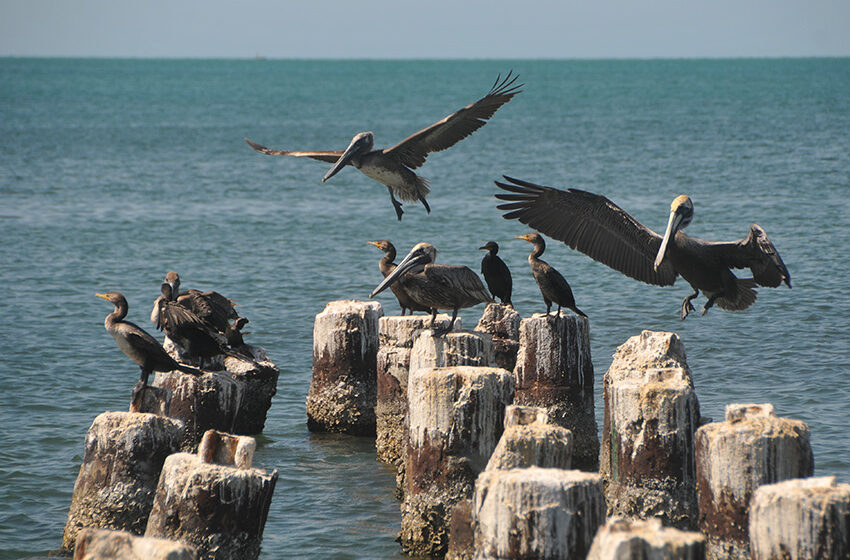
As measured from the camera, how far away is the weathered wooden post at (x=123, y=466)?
636cm

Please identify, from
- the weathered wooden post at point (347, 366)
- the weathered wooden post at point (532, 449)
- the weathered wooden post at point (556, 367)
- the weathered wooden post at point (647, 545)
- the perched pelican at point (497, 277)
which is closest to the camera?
the weathered wooden post at point (647, 545)

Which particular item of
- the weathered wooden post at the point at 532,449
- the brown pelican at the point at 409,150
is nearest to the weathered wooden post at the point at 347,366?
the brown pelican at the point at 409,150

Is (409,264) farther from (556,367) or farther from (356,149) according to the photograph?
(356,149)

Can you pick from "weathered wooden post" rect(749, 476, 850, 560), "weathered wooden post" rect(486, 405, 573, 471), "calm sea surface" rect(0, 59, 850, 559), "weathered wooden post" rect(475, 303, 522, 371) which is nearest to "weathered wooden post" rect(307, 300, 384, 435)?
"calm sea surface" rect(0, 59, 850, 559)

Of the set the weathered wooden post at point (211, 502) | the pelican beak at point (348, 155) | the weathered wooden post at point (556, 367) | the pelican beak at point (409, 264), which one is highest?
the pelican beak at point (348, 155)

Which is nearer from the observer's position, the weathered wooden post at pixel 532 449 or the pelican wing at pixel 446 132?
the weathered wooden post at pixel 532 449

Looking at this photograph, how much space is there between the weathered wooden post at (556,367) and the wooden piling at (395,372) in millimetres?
657

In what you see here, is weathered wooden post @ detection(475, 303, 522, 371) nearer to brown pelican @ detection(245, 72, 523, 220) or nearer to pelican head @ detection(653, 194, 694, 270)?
pelican head @ detection(653, 194, 694, 270)

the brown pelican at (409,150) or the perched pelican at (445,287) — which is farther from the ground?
the brown pelican at (409,150)

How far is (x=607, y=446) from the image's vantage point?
23.7 ft

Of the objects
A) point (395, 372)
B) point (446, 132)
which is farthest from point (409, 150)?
point (395, 372)

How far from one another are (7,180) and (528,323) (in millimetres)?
27469

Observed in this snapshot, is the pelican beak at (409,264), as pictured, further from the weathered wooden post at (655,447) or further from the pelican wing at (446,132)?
the pelican wing at (446,132)

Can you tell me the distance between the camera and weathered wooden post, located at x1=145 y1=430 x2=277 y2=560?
5.55 meters
